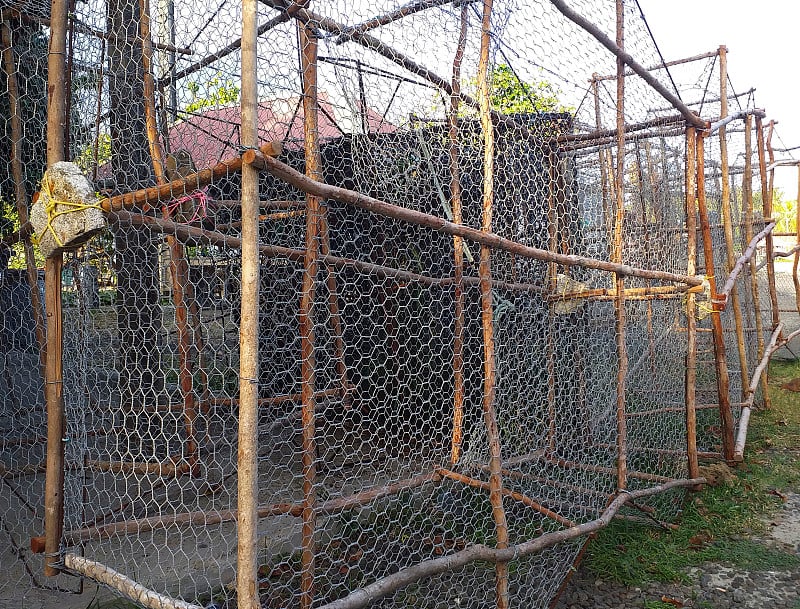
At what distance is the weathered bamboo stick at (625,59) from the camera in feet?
9.43

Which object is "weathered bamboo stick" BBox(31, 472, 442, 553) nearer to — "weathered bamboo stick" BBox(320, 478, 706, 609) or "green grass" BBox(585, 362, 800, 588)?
"weathered bamboo stick" BBox(320, 478, 706, 609)

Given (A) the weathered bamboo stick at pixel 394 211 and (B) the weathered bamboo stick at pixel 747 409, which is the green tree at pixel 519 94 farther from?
(B) the weathered bamboo stick at pixel 747 409

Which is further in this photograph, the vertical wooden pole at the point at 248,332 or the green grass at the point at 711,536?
the green grass at the point at 711,536

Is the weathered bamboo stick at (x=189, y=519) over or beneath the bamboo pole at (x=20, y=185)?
beneath

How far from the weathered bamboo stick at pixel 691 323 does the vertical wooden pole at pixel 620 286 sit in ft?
2.75

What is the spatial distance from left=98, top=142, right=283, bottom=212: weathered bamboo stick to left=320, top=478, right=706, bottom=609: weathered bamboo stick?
135 cm

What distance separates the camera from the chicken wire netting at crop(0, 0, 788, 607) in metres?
2.58

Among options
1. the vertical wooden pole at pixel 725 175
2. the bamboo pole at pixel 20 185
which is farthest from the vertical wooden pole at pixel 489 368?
the vertical wooden pole at pixel 725 175

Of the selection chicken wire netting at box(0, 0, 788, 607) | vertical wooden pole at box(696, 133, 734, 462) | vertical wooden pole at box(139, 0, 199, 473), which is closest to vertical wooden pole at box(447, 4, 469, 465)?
chicken wire netting at box(0, 0, 788, 607)

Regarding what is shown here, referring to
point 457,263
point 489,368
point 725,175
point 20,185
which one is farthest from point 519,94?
point 20,185

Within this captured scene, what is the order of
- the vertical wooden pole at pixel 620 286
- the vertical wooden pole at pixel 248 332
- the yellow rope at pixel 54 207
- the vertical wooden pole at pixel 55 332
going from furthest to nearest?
the vertical wooden pole at pixel 620 286 < the vertical wooden pole at pixel 55 332 < the yellow rope at pixel 54 207 < the vertical wooden pole at pixel 248 332

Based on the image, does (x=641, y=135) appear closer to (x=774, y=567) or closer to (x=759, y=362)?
(x=774, y=567)

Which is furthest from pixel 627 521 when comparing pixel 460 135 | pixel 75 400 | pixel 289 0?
pixel 289 0

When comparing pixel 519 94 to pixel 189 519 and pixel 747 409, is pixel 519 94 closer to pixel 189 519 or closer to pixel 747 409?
pixel 189 519
